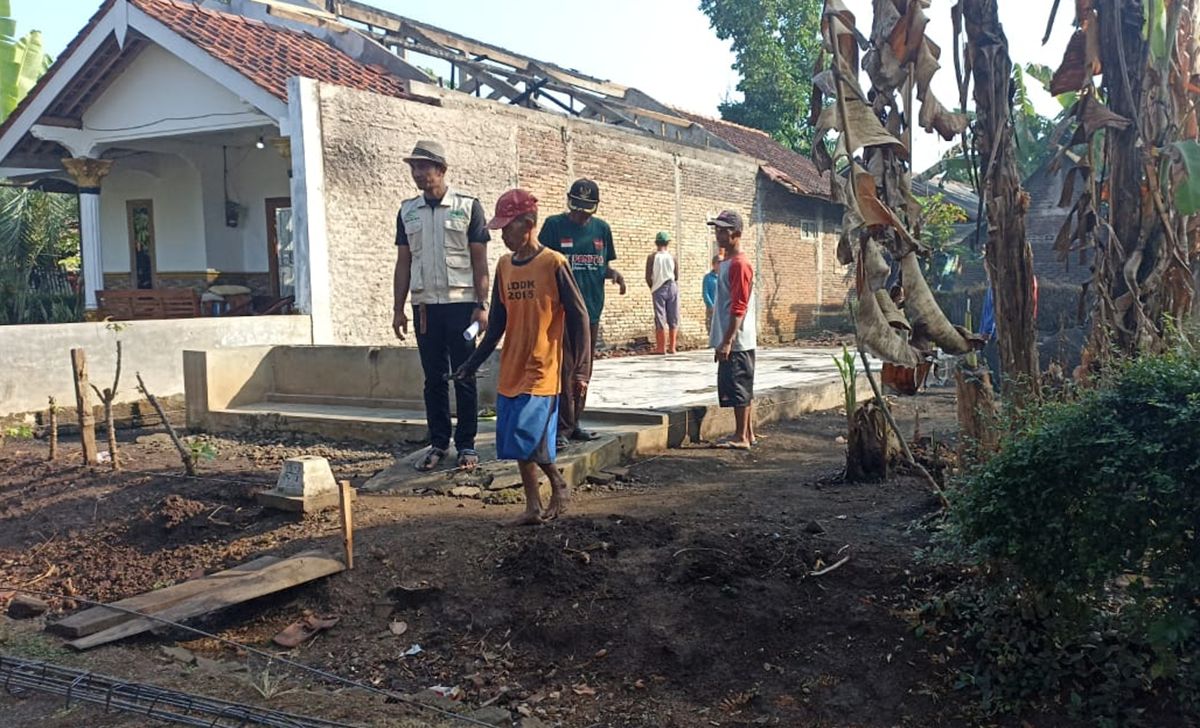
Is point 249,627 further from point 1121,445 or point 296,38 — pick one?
point 296,38

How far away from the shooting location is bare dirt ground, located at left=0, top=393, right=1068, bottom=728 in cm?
343

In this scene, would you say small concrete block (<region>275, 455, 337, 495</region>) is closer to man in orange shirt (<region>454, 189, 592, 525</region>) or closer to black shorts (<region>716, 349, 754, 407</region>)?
man in orange shirt (<region>454, 189, 592, 525</region>)

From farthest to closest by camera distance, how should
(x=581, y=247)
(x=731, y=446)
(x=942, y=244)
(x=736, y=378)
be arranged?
(x=942, y=244), (x=731, y=446), (x=736, y=378), (x=581, y=247)

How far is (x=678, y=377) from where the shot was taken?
11.5 m

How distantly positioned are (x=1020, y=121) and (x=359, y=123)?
559 inches

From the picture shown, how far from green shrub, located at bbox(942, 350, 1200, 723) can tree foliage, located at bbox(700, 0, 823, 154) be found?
1100 inches

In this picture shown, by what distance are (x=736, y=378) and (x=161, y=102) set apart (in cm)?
1040

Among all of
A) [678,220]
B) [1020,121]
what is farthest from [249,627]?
[1020,121]

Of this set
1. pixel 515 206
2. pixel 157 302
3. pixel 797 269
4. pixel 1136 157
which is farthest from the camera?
pixel 797 269

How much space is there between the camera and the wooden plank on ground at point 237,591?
13.1 ft

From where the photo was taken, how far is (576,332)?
510 cm

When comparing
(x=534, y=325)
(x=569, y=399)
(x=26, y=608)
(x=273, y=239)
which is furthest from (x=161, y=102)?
(x=534, y=325)

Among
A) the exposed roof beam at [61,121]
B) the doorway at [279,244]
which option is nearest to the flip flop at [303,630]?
the doorway at [279,244]

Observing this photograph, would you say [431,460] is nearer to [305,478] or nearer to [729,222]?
[305,478]
